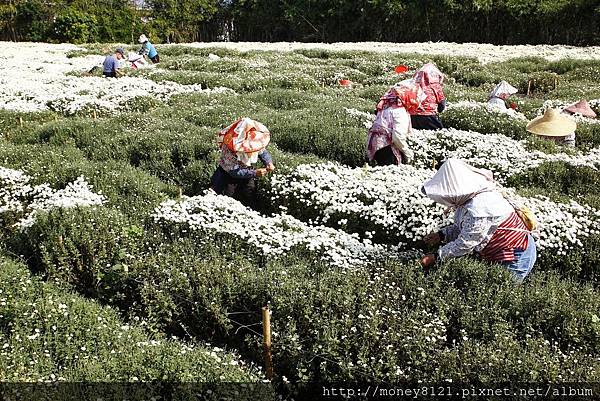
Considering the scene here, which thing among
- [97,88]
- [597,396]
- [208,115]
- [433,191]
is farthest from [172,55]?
[597,396]

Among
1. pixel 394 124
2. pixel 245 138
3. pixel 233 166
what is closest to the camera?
pixel 245 138

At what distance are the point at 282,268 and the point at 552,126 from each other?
7.03m

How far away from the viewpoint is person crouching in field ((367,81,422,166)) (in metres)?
9.12

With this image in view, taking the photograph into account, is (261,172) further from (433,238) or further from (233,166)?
(433,238)

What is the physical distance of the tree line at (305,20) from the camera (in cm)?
4484

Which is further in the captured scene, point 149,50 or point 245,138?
point 149,50

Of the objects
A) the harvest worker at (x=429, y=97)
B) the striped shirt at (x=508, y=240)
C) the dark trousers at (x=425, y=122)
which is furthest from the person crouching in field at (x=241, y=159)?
the dark trousers at (x=425, y=122)

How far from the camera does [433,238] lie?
682 centimetres

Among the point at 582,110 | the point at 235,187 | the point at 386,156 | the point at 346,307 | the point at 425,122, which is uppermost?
the point at 582,110

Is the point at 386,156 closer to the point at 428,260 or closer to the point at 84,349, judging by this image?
the point at 428,260

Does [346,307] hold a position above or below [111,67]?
below

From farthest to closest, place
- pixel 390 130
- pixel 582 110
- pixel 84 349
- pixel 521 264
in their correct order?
1. pixel 582 110
2. pixel 390 130
3. pixel 521 264
4. pixel 84 349

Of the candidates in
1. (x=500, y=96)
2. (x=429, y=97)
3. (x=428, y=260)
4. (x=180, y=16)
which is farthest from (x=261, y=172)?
(x=180, y=16)

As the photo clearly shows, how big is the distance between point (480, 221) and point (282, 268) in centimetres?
232
